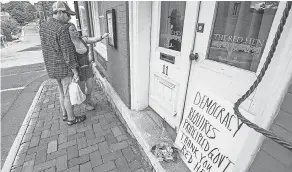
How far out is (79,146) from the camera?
7.84 feet

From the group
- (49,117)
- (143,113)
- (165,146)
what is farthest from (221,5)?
(49,117)

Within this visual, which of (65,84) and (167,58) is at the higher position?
(167,58)

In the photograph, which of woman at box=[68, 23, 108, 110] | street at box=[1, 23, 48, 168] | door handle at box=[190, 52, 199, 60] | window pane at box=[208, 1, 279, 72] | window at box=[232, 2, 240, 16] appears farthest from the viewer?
street at box=[1, 23, 48, 168]

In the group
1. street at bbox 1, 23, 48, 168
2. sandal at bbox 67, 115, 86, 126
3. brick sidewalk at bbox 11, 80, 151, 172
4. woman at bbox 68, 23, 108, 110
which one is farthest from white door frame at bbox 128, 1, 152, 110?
street at bbox 1, 23, 48, 168

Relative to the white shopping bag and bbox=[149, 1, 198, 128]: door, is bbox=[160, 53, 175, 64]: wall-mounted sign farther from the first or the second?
the white shopping bag

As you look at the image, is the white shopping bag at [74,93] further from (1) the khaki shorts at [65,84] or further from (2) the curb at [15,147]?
(2) the curb at [15,147]

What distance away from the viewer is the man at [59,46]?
218cm

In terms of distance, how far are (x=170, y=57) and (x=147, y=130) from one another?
1.08 m

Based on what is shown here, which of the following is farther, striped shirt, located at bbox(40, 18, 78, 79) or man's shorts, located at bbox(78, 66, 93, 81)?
man's shorts, located at bbox(78, 66, 93, 81)

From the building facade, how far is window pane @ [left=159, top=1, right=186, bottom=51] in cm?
1

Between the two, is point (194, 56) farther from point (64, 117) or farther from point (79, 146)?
point (64, 117)

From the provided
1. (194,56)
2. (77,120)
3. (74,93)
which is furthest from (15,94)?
(194,56)

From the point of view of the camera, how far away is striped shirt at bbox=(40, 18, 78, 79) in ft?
7.13

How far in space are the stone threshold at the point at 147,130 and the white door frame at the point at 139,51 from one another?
180 mm
